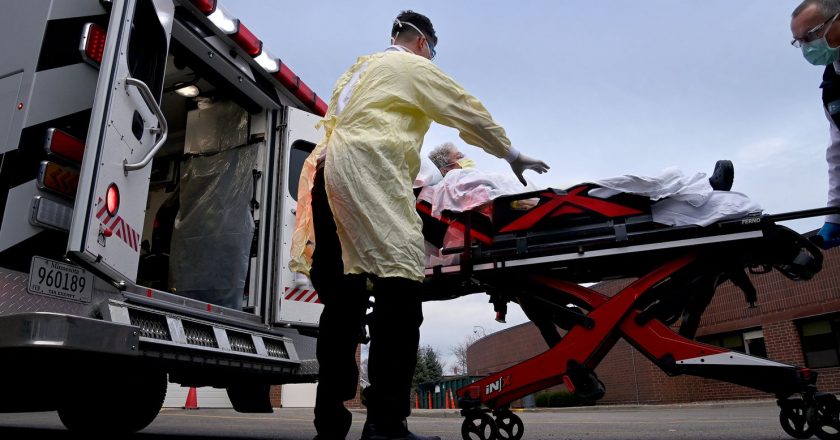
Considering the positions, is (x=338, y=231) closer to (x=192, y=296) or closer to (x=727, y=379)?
(x=727, y=379)

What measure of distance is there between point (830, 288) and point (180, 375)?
16405 mm

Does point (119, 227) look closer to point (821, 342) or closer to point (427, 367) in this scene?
point (821, 342)

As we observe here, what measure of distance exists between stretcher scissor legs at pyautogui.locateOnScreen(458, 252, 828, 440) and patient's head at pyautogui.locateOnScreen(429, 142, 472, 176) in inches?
60.4

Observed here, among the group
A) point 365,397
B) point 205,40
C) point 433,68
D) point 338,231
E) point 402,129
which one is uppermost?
point 205,40

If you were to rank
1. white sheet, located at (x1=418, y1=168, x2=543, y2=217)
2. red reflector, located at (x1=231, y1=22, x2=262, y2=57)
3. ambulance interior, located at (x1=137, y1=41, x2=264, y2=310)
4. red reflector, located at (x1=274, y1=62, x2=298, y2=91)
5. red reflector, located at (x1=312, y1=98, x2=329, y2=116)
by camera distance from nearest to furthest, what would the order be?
white sheet, located at (x1=418, y1=168, x2=543, y2=217) → red reflector, located at (x1=231, y1=22, x2=262, y2=57) → red reflector, located at (x1=274, y1=62, x2=298, y2=91) → ambulance interior, located at (x1=137, y1=41, x2=264, y2=310) → red reflector, located at (x1=312, y1=98, x2=329, y2=116)

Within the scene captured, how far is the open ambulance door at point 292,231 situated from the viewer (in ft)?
14.9

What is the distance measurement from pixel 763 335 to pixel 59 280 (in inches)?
725

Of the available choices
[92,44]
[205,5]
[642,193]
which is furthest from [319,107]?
[642,193]

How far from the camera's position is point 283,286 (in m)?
4.57

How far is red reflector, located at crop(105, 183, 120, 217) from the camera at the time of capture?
2875 mm

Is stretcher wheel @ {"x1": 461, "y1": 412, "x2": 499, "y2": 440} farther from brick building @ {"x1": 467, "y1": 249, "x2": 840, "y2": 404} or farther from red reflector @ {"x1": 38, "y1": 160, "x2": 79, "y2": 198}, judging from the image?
brick building @ {"x1": 467, "y1": 249, "x2": 840, "y2": 404}

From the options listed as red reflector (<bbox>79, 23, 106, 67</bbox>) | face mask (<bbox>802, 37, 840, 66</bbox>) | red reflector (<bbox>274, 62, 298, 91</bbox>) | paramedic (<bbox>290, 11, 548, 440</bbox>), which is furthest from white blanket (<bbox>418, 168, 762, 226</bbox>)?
red reflector (<bbox>79, 23, 106, 67</bbox>)

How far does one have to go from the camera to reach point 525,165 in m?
2.98

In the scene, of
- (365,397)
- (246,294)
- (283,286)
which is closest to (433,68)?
(365,397)
